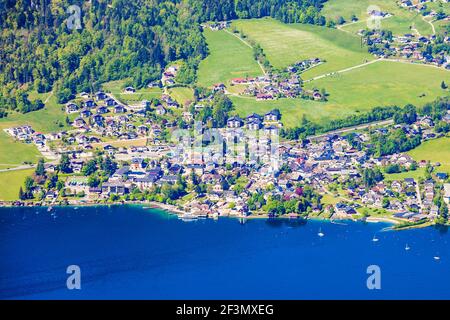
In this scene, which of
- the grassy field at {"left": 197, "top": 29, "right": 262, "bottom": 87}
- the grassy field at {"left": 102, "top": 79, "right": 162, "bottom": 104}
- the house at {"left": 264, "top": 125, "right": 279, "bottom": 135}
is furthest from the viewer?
the grassy field at {"left": 197, "top": 29, "right": 262, "bottom": 87}

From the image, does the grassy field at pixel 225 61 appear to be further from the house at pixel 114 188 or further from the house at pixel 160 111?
the house at pixel 114 188

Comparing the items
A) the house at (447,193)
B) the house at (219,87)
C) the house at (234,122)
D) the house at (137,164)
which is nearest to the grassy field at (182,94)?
the house at (219,87)

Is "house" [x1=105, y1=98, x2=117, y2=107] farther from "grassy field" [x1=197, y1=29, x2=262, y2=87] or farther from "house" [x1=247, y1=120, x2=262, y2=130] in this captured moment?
"house" [x1=247, y1=120, x2=262, y2=130]

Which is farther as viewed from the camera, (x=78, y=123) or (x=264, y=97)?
(x=264, y=97)

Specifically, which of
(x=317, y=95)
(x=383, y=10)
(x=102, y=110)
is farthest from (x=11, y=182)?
(x=383, y=10)

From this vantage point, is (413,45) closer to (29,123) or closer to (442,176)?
(442,176)

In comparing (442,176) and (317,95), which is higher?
(317,95)

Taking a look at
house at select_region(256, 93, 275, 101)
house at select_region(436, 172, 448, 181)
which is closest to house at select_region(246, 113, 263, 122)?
house at select_region(256, 93, 275, 101)
